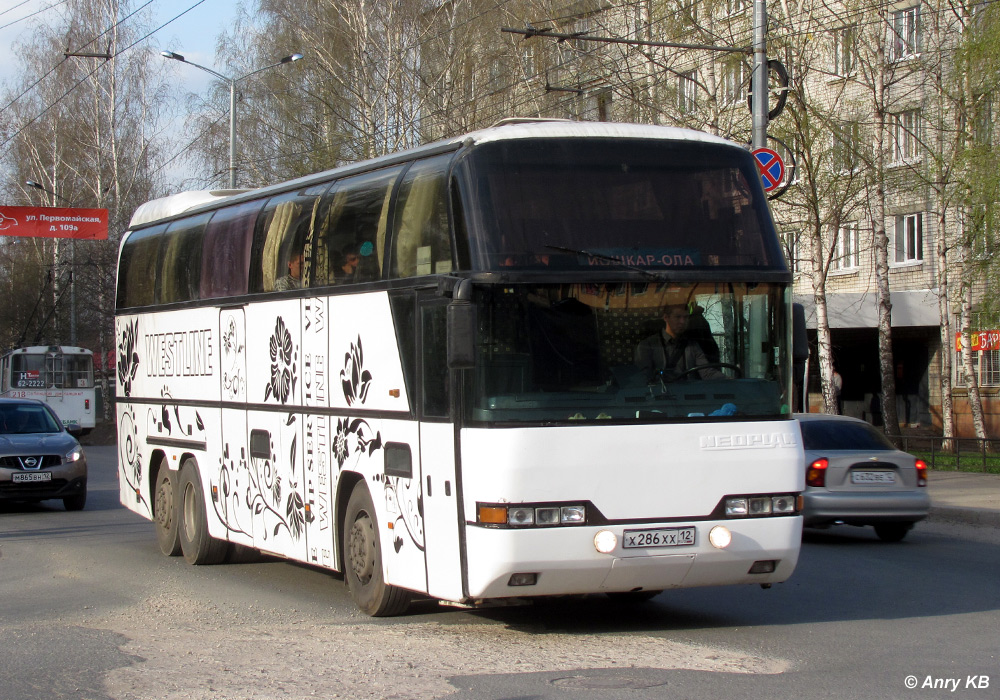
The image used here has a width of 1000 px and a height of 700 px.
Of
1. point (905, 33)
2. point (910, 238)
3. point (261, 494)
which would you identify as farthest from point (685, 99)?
point (261, 494)

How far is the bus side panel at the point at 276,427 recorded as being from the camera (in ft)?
33.5

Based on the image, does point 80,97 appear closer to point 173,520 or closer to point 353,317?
point 173,520

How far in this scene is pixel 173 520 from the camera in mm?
12961

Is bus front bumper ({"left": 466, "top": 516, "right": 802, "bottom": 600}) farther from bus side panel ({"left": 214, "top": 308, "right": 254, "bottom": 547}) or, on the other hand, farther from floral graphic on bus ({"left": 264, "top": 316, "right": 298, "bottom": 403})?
bus side panel ({"left": 214, "top": 308, "right": 254, "bottom": 547})

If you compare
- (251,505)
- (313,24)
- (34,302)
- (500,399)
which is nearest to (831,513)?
(251,505)

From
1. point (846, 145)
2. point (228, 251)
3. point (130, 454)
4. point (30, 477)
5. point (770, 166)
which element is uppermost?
point (846, 145)

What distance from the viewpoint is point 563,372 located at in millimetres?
7680

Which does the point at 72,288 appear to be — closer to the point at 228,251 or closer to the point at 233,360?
the point at 228,251

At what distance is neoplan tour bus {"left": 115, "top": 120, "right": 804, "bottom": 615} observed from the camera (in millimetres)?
7613

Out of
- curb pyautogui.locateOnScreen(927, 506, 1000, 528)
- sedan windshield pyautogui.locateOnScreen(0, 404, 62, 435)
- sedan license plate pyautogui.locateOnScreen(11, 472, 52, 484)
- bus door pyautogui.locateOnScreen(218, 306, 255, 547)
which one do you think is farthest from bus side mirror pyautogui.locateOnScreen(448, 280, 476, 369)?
sedan windshield pyautogui.locateOnScreen(0, 404, 62, 435)

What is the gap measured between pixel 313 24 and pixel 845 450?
3127cm

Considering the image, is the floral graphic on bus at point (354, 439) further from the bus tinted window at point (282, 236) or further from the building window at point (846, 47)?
the building window at point (846, 47)

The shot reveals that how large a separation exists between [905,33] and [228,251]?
26.5 m

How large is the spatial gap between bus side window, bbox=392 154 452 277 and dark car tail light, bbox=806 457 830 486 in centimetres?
676
